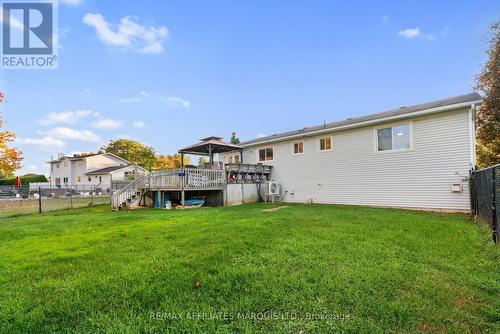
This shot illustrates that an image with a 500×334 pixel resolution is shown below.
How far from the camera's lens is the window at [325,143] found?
12405 mm

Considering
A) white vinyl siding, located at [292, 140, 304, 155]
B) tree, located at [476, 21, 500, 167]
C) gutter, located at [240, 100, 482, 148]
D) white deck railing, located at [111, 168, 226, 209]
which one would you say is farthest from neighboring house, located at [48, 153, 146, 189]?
tree, located at [476, 21, 500, 167]

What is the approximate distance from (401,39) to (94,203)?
1954cm

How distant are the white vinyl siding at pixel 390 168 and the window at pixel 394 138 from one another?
0.17m

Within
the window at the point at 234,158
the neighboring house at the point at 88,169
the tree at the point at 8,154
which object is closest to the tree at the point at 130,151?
the neighboring house at the point at 88,169

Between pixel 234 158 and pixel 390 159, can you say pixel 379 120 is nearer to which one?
pixel 390 159

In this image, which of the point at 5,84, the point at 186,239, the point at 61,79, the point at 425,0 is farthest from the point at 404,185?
the point at 5,84

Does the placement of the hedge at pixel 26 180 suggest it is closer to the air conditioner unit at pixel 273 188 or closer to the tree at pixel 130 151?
the tree at pixel 130 151

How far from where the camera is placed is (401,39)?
13055 millimetres

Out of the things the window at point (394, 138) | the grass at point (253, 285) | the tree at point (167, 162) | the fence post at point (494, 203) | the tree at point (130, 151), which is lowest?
the grass at point (253, 285)

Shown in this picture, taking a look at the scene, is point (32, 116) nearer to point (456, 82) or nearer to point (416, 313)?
point (416, 313)

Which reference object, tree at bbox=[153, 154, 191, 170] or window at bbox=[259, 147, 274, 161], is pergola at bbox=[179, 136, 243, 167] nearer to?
window at bbox=[259, 147, 274, 161]

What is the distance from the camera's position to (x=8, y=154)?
1731 centimetres

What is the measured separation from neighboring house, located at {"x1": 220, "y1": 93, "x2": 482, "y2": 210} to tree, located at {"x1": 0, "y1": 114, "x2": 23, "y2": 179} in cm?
1752

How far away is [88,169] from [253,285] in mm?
39424
